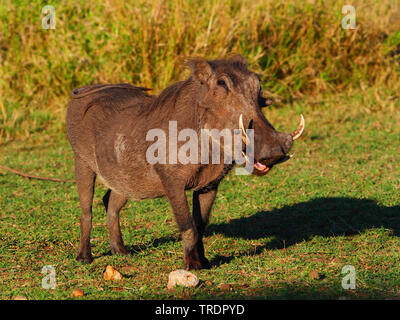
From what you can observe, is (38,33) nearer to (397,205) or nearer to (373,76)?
(373,76)

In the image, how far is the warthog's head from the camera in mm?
3693

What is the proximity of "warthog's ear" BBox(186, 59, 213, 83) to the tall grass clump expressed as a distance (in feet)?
15.0

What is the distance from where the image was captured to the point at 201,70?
3.91 m

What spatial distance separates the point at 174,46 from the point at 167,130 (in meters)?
4.79

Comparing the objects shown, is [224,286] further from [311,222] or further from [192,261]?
[311,222]

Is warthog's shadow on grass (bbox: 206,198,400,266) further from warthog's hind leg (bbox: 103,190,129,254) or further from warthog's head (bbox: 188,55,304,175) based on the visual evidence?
warthog's head (bbox: 188,55,304,175)

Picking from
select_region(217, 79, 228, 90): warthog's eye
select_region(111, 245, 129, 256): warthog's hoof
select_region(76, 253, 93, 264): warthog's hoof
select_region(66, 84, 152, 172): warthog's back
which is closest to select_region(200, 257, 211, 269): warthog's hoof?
select_region(111, 245, 129, 256): warthog's hoof

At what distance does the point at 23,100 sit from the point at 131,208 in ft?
13.3

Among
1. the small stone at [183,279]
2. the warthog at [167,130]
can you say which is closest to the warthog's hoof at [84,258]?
the warthog at [167,130]

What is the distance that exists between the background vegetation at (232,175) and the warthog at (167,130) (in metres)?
0.38

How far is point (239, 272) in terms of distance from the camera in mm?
4016

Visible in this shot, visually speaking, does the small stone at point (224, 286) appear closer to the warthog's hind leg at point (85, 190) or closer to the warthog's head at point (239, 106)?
the warthog's head at point (239, 106)

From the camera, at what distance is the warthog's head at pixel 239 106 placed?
145 inches

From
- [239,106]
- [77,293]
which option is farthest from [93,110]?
[77,293]
